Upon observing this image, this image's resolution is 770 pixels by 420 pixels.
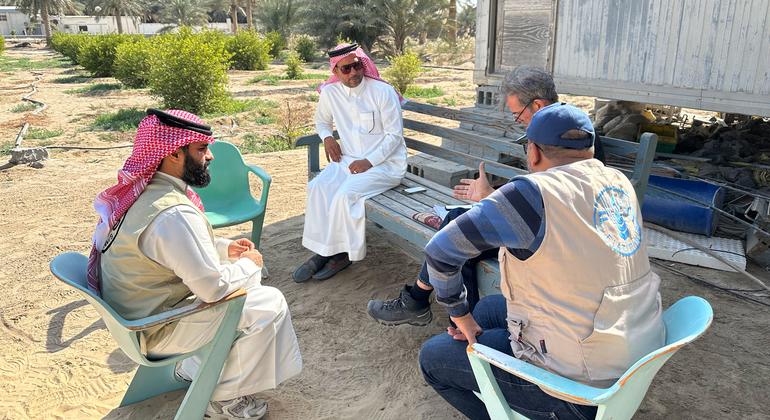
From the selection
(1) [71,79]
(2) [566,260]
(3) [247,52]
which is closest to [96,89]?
(1) [71,79]

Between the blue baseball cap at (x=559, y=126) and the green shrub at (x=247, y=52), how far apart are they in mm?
23338

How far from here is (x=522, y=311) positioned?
1.93 metres

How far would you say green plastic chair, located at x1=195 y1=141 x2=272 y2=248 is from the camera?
445 cm

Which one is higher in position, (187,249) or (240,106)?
(187,249)

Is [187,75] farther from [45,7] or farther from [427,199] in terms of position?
[45,7]

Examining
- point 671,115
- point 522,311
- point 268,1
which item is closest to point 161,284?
point 522,311

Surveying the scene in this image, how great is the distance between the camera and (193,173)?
2.50 metres

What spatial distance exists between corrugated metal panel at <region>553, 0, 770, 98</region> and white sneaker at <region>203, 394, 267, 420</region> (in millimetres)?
4282

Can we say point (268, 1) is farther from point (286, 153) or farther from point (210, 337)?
point (210, 337)

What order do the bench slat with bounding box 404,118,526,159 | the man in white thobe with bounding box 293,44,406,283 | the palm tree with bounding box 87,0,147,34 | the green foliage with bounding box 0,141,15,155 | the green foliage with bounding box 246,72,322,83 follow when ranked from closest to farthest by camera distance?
the bench slat with bounding box 404,118,526,159 → the man in white thobe with bounding box 293,44,406,283 → the green foliage with bounding box 0,141,15,155 → the green foliage with bounding box 246,72,322,83 → the palm tree with bounding box 87,0,147,34

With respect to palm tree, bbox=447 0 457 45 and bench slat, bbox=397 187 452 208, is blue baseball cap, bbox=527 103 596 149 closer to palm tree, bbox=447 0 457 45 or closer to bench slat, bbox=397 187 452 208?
bench slat, bbox=397 187 452 208

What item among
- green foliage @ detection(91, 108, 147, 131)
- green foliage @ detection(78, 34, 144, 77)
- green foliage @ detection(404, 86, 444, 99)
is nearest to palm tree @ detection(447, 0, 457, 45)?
green foliage @ detection(404, 86, 444, 99)

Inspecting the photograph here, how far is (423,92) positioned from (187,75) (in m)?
6.38

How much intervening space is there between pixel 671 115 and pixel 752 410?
6.21 m
